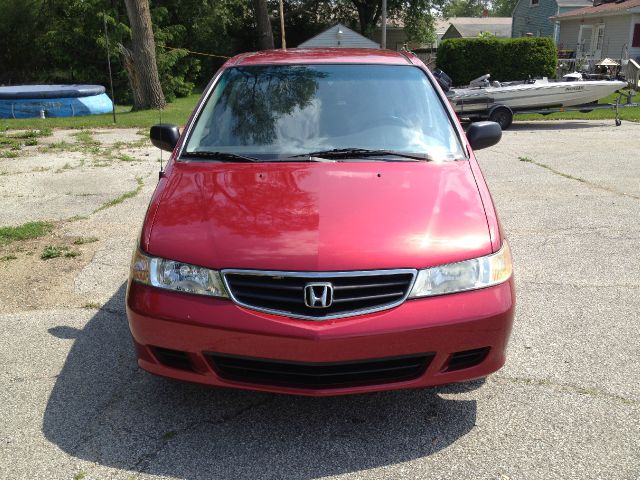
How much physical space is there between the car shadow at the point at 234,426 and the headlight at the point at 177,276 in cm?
70

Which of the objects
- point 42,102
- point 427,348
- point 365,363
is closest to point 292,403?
point 365,363

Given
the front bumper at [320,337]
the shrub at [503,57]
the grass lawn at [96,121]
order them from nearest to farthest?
the front bumper at [320,337] < the grass lawn at [96,121] < the shrub at [503,57]

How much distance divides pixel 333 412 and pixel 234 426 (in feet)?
1.62

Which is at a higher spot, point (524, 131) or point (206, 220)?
point (206, 220)

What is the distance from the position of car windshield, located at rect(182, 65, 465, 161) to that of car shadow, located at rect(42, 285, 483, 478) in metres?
1.39

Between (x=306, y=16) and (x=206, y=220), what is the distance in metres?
39.8

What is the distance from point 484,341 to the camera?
2748 mm

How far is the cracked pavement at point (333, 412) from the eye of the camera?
265 centimetres

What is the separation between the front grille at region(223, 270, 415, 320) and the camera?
8.59 ft

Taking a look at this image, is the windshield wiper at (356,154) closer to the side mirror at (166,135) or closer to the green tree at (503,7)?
the side mirror at (166,135)

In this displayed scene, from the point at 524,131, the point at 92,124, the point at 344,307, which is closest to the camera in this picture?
the point at 344,307

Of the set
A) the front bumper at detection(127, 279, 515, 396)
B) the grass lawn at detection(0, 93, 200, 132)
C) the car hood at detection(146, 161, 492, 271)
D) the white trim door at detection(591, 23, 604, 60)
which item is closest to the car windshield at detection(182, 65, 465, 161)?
the car hood at detection(146, 161, 492, 271)

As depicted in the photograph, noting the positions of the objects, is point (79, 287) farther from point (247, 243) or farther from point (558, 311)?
point (558, 311)

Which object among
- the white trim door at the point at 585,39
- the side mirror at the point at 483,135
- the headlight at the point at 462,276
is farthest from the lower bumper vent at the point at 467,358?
the white trim door at the point at 585,39
